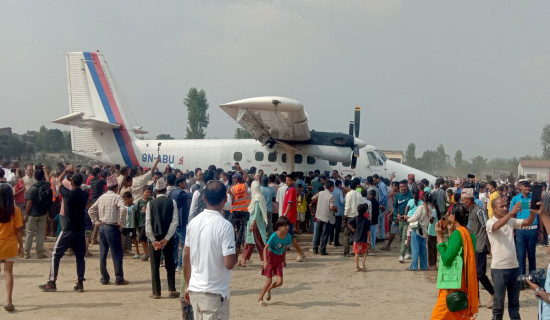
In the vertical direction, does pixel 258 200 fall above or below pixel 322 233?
above

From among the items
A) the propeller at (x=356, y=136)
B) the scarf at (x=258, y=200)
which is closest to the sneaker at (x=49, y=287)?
the scarf at (x=258, y=200)

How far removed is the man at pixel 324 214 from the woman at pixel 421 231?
6.80 ft

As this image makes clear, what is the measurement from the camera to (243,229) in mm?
11484

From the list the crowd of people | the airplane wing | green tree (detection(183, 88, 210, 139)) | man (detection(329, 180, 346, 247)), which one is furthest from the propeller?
green tree (detection(183, 88, 210, 139))

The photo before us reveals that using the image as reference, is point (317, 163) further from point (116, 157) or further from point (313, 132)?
point (116, 157)

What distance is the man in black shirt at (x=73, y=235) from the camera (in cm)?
827

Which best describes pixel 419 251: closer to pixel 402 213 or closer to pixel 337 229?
pixel 402 213

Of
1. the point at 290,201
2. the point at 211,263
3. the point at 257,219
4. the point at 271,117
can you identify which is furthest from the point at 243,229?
the point at 211,263

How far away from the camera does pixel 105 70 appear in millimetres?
20859

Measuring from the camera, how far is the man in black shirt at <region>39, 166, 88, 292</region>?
8.27m

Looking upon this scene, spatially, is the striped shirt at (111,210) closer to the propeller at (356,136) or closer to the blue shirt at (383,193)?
the blue shirt at (383,193)

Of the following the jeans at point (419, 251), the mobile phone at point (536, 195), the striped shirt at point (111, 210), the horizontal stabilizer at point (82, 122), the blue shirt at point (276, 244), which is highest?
the horizontal stabilizer at point (82, 122)

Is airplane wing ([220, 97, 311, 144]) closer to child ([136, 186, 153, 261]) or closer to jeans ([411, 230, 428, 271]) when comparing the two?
child ([136, 186, 153, 261])

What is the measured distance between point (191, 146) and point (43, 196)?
34.6 feet
